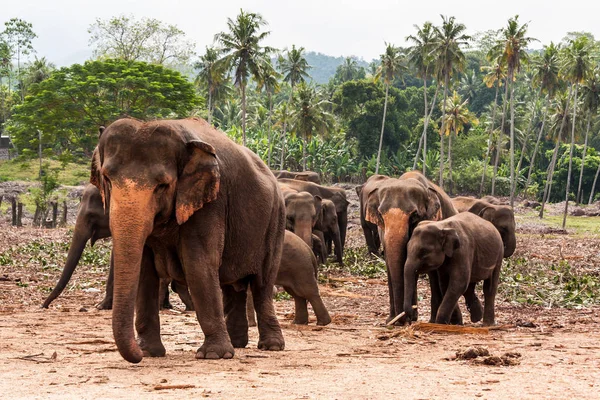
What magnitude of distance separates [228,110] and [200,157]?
8535cm

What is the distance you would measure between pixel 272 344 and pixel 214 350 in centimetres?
133

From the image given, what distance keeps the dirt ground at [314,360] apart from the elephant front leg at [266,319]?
16 cm

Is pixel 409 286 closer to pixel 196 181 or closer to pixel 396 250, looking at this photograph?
pixel 396 250

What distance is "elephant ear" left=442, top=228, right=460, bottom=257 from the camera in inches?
465

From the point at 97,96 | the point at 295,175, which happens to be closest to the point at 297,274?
the point at 295,175

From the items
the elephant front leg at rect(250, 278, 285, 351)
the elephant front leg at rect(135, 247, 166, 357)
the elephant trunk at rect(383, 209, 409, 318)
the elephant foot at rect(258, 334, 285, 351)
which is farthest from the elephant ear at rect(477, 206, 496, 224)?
the elephant front leg at rect(135, 247, 166, 357)

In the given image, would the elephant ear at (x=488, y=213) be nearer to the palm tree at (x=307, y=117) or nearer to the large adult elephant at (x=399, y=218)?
the large adult elephant at (x=399, y=218)

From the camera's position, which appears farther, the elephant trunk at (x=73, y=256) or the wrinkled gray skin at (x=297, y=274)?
the elephant trunk at (x=73, y=256)

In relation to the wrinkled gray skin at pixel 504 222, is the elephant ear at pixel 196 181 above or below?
above

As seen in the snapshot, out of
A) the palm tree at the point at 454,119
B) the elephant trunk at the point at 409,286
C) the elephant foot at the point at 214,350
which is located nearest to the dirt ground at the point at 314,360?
the elephant foot at the point at 214,350

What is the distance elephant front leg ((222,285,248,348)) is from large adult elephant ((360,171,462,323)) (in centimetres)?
300

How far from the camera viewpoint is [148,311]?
27.4 ft

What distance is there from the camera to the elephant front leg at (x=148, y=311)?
326 inches

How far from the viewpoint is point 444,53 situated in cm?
6825
